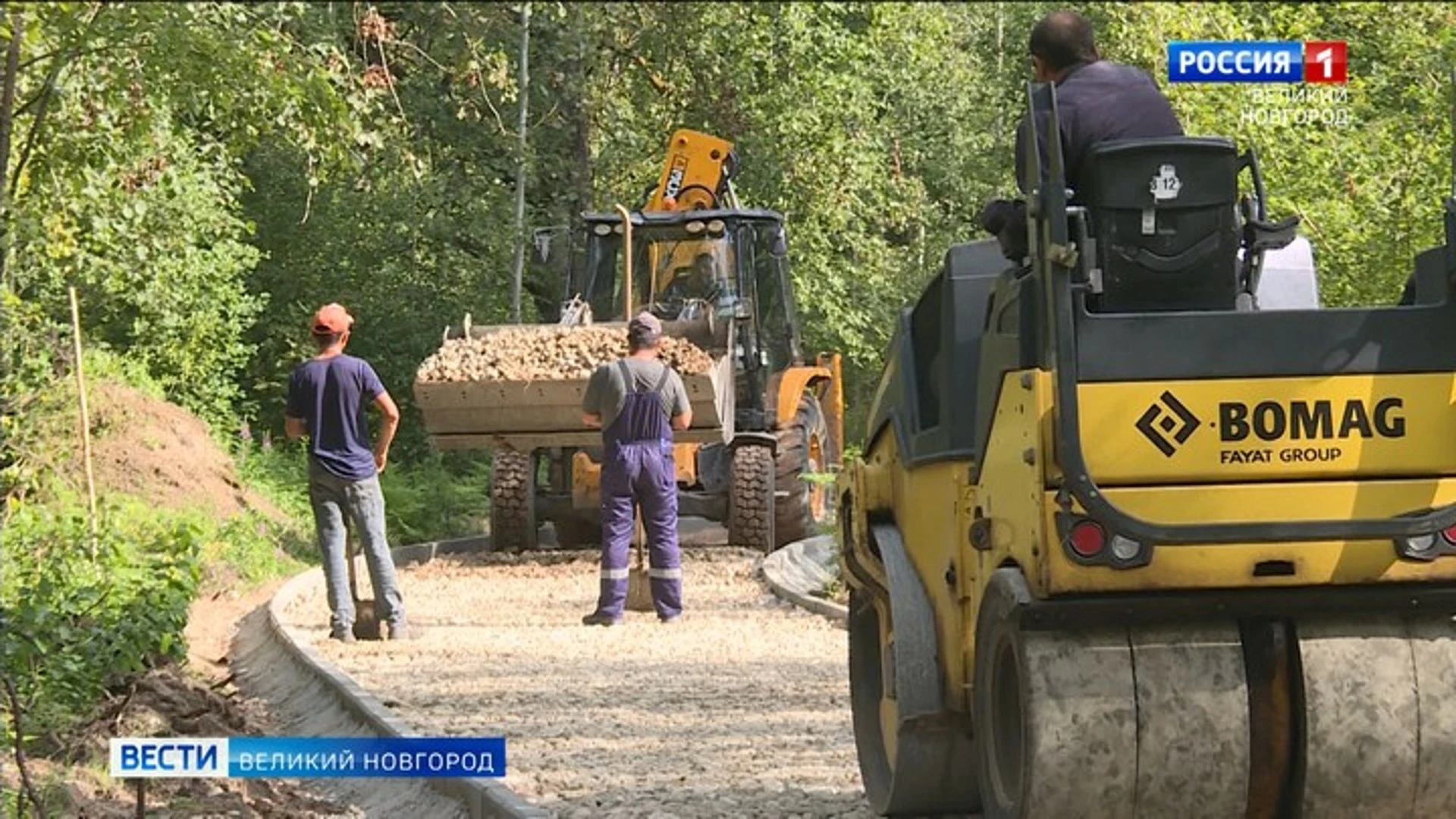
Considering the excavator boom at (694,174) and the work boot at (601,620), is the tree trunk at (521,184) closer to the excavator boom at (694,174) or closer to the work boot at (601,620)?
the excavator boom at (694,174)

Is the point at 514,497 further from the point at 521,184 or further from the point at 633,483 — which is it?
the point at 521,184

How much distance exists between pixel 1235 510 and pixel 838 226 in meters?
31.8

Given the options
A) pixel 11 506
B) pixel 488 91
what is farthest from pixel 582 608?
pixel 488 91

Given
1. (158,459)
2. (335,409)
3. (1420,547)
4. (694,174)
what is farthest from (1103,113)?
(158,459)

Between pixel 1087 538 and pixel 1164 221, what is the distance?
0.90 m

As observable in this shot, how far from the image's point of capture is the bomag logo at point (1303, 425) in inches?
222

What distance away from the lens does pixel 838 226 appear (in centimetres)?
3722

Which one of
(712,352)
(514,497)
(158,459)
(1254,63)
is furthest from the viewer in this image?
(1254,63)

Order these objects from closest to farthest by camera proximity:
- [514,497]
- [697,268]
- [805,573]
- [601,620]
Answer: [601,620], [805,573], [514,497], [697,268]

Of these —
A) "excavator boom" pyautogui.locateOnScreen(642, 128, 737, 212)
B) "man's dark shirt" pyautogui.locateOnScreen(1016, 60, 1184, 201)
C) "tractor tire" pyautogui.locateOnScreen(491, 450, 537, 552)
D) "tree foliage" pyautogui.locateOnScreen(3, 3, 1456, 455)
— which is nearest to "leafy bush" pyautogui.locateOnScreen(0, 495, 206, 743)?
"tree foliage" pyautogui.locateOnScreen(3, 3, 1456, 455)

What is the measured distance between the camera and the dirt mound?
2267 centimetres

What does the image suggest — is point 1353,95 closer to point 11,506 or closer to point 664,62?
point 664,62

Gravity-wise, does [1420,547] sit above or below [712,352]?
below

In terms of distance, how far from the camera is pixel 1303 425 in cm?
567
